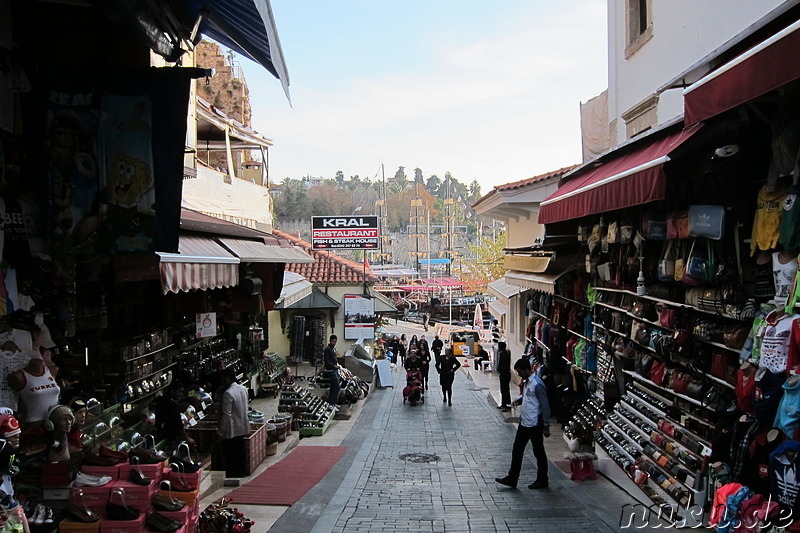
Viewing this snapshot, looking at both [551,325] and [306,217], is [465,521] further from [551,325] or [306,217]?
[306,217]

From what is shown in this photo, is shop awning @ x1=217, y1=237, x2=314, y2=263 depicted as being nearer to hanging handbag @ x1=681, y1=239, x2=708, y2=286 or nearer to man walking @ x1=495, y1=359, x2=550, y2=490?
man walking @ x1=495, y1=359, x2=550, y2=490

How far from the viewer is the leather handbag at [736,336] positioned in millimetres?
6113

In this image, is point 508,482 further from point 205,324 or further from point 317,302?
point 317,302

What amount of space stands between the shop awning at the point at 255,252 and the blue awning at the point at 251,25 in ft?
14.5

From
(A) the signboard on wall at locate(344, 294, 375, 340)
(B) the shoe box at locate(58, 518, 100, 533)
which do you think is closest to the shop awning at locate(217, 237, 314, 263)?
(B) the shoe box at locate(58, 518, 100, 533)

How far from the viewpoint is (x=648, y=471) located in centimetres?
796

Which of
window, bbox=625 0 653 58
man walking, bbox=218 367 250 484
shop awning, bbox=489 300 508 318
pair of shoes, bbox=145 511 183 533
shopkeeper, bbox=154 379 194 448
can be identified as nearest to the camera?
pair of shoes, bbox=145 511 183 533

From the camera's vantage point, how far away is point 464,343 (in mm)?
39688

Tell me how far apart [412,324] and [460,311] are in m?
8.11

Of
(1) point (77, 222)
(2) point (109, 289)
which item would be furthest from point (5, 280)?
(2) point (109, 289)

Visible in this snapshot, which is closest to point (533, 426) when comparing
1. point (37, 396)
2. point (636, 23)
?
point (37, 396)

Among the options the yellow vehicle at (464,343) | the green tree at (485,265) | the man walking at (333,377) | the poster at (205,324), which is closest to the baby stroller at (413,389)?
the man walking at (333,377)

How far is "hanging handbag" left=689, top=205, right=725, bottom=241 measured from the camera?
648cm

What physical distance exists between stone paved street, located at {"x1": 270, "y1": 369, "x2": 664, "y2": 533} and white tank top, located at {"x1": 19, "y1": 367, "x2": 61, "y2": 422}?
318 centimetres
